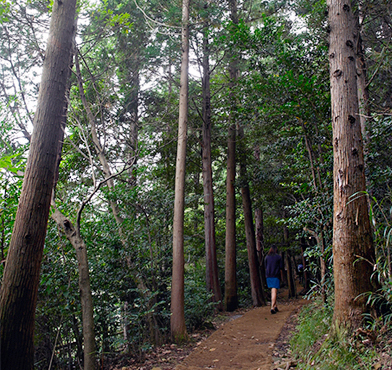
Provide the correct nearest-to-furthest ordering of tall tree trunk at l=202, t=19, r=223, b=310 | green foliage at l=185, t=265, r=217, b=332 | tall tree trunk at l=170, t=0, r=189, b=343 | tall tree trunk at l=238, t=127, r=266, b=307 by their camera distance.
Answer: tall tree trunk at l=170, t=0, r=189, b=343 → green foliage at l=185, t=265, r=217, b=332 → tall tree trunk at l=202, t=19, r=223, b=310 → tall tree trunk at l=238, t=127, r=266, b=307

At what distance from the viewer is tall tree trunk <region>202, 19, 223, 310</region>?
35.1 ft

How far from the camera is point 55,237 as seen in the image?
18.3 ft

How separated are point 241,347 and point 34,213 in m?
4.46

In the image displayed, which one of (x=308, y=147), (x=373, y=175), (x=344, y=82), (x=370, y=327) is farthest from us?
(x=308, y=147)

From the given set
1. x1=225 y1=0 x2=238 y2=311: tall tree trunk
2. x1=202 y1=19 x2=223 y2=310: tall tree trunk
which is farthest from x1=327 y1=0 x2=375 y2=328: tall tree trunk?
x1=202 y1=19 x2=223 y2=310: tall tree trunk

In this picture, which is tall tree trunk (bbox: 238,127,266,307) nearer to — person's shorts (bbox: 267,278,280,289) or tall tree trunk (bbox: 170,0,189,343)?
person's shorts (bbox: 267,278,280,289)

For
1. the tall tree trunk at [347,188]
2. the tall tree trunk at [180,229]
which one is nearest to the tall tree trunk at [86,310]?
the tall tree trunk at [180,229]

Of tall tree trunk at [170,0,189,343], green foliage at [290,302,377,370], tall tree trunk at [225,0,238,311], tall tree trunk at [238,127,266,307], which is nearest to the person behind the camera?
green foliage at [290,302,377,370]

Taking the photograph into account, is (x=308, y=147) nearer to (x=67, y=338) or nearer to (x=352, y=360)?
(x=352, y=360)

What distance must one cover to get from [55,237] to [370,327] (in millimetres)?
5079

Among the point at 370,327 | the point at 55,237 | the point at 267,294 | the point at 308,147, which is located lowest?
the point at 267,294

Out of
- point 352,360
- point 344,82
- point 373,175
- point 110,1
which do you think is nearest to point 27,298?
point 352,360

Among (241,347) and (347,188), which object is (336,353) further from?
(241,347)

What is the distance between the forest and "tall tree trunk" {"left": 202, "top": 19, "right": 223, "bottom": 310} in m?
0.06
